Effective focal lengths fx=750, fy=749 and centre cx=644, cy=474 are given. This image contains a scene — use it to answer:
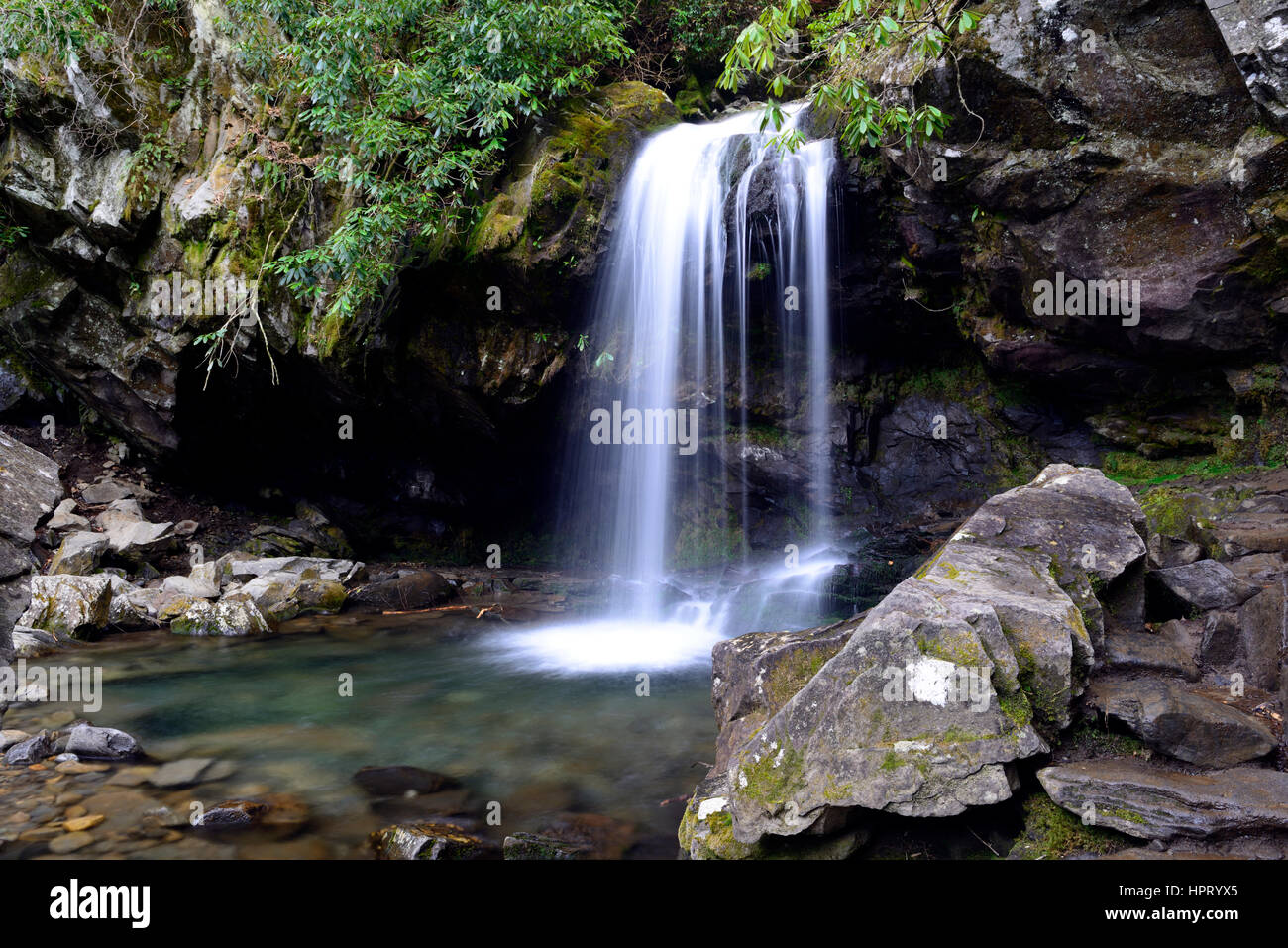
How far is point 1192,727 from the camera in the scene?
3.61 m

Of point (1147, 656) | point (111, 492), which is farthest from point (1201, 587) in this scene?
point (111, 492)

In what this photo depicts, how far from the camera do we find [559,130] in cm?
1095

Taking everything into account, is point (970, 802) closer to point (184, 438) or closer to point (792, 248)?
point (792, 248)

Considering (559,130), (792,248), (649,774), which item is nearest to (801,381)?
(792,248)

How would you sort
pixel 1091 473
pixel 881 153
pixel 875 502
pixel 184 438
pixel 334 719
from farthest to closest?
pixel 184 438 → pixel 875 502 → pixel 881 153 → pixel 334 719 → pixel 1091 473

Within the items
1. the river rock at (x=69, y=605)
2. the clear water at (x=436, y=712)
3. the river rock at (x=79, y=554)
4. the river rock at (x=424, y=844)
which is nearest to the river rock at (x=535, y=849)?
the river rock at (x=424, y=844)

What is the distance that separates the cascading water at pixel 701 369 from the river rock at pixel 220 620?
4163 millimetres

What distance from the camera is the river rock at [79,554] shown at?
10.9m

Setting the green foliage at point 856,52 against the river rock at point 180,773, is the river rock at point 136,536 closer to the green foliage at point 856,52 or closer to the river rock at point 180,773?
the river rock at point 180,773

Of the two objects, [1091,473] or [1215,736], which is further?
[1091,473]

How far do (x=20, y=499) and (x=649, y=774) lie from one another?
8884 millimetres

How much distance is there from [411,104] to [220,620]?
7.66m

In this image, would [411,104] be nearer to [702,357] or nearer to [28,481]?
[702,357]

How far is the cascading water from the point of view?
1051cm
